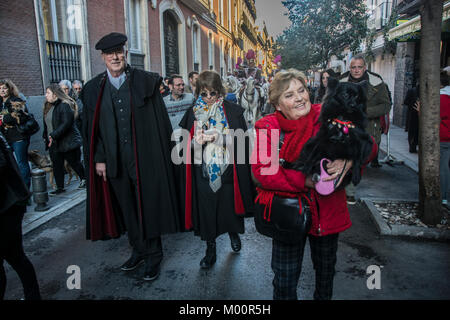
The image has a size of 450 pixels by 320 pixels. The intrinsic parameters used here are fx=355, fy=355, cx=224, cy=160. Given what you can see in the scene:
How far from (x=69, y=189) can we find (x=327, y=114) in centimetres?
592

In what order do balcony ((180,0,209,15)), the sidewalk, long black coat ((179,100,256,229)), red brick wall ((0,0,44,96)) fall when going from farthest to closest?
balcony ((180,0,209,15)) → red brick wall ((0,0,44,96)) → the sidewalk → long black coat ((179,100,256,229))

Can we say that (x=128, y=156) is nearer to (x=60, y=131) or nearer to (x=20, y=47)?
(x=60, y=131)

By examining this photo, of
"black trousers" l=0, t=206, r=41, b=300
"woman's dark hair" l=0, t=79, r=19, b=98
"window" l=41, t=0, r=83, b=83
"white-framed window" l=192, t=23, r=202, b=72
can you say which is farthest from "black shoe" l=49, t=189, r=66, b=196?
"white-framed window" l=192, t=23, r=202, b=72

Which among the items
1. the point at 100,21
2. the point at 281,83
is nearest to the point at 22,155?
the point at 281,83

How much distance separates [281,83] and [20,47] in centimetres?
908

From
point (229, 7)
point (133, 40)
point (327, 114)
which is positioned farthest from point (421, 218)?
point (229, 7)

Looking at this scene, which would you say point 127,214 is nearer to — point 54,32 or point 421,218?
point 421,218

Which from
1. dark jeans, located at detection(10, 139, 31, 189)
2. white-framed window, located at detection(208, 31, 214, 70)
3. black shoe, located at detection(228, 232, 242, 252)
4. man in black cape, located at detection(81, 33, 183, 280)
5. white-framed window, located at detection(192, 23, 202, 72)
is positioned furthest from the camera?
white-framed window, located at detection(208, 31, 214, 70)

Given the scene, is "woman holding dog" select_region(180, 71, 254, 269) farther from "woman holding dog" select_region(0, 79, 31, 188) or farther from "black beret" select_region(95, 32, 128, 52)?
"woman holding dog" select_region(0, 79, 31, 188)

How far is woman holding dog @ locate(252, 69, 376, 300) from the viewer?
2119 millimetres

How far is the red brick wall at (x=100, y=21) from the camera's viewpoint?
460 inches

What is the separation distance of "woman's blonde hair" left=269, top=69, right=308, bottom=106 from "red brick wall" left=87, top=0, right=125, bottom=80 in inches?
425

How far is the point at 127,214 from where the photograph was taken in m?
3.44

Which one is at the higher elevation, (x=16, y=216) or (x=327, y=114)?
(x=327, y=114)
